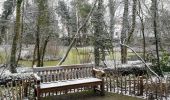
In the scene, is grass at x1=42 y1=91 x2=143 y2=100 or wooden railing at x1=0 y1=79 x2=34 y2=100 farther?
grass at x1=42 y1=91 x2=143 y2=100

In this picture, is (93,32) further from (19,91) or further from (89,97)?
(19,91)

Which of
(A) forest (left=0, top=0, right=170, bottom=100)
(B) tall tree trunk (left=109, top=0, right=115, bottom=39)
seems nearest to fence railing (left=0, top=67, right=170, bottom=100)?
(A) forest (left=0, top=0, right=170, bottom=100)

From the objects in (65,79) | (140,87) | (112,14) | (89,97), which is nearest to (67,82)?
(65,79)

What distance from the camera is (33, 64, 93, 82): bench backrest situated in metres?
6.86

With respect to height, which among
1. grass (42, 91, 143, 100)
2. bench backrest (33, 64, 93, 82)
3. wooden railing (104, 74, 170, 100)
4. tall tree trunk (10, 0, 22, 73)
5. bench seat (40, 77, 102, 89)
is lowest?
grass (42, 91, 143, 100)

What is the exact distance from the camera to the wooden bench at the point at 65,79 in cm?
636

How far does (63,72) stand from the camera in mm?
7188

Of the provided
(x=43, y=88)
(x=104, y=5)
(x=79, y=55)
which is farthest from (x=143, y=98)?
(x=104, y=5)

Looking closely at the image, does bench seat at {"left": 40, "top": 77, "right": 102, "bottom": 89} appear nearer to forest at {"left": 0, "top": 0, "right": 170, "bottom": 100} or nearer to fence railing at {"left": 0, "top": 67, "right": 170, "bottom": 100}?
fence railing at {"left": 0, "top": 67, "right": 170, "bottom": 100}

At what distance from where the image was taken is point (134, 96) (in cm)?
695

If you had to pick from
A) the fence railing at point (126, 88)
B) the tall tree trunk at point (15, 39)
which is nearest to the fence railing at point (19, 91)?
the fence railing at point (126, 88)

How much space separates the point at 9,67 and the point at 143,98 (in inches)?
238

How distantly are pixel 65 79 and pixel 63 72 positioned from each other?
0.72 feet

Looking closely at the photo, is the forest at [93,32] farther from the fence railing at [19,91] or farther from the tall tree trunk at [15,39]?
the fence railing at [19,91]
